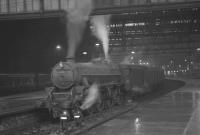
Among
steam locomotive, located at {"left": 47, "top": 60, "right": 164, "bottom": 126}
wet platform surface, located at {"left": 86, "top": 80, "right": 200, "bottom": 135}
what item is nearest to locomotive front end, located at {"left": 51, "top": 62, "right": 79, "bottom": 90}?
steam locomotive, located at {"left": 47, "top": 60, "right": 164, "bottom": 126}

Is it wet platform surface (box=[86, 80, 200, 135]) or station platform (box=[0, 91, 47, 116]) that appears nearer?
wet platform surface (box=[86, 80, 200, 135])

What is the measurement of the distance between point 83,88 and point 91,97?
1.08 metres

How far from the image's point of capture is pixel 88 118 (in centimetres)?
1825

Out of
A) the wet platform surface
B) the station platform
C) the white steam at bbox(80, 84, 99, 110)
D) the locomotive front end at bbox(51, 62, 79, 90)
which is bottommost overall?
the station platform

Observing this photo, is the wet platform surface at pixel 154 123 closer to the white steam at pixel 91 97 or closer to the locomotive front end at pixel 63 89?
the white steam at pixel 91 97

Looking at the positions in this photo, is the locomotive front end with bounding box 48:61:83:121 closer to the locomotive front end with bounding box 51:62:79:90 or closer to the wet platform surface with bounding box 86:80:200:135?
the locomotive front end with bounding box 51:62:79:90

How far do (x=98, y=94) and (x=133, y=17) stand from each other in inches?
1692

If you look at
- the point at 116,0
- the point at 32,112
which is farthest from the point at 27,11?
the point at 32,112

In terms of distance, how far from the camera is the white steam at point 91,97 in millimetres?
19663

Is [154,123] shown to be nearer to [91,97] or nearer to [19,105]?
[91,97]

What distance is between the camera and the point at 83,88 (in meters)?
19.3

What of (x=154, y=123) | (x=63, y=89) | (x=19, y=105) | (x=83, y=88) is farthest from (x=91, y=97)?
(x=19, y=105)

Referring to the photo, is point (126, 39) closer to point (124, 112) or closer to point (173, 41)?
point (173, 41)

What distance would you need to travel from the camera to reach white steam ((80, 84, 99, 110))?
1966cm
